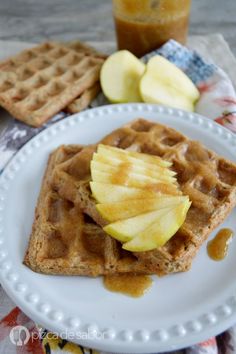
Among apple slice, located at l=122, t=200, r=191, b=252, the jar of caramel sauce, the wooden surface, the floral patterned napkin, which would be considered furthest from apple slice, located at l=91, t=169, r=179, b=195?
the wooden surface

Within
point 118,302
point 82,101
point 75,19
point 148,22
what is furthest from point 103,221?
point 75,19

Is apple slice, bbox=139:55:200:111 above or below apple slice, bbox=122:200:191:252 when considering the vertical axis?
below

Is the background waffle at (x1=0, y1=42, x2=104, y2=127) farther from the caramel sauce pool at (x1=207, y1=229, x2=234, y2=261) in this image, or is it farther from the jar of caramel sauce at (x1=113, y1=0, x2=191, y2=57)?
the caramel sauce pool at (x1=207, y1=229, x2=234, y2=261)

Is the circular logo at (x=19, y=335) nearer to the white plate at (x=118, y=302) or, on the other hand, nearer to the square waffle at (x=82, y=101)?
the white plate at (x=118, y=302)

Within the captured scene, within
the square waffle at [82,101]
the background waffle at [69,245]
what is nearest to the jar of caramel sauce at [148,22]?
the square waffle at [82,101]

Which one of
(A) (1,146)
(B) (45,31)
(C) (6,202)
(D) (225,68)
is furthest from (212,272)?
(B) (45,31)

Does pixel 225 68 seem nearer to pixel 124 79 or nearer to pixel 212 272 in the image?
pixel 124 79
